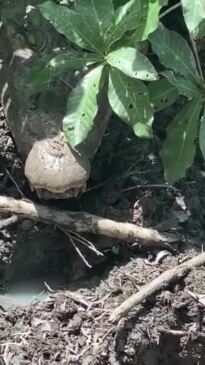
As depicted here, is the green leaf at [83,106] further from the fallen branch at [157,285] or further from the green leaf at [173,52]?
the fallen branch at [157,285]

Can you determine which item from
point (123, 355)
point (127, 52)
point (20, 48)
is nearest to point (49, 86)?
point (20, 48)

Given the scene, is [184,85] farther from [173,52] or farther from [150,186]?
[150,186]

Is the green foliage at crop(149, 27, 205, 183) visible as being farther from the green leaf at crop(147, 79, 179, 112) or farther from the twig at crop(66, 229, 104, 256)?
the twig at crop(66, 229, 104, 256)

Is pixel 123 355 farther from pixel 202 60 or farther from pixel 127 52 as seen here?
pixel 202 60

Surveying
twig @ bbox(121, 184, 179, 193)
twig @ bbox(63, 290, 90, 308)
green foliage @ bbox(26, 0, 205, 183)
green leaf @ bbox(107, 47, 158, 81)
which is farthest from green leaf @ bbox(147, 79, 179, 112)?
twig @ bbox(63, 290, 90, 308)

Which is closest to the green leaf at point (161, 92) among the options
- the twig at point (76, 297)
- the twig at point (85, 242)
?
the twig at point (85, 242)

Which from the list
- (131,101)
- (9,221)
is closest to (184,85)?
(131,101)

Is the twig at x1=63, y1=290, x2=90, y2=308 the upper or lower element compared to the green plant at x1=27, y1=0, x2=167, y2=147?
lower
